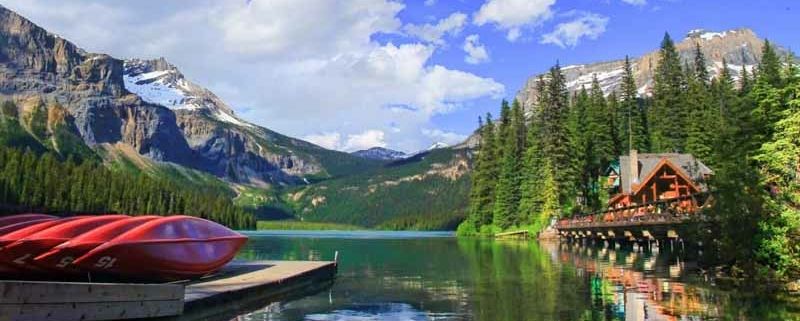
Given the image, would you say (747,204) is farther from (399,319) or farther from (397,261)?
(397,261)

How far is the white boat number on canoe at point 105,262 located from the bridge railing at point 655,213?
2912cm

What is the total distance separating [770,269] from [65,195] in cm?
13970

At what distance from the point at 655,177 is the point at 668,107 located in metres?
36.0

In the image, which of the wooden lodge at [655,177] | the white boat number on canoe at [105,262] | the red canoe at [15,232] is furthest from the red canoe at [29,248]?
the wooden lodge at [655,177]

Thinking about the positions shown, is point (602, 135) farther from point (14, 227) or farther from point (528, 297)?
point (14, 227)

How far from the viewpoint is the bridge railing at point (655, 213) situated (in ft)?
143

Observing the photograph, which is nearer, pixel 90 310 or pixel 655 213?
pixel 90 310

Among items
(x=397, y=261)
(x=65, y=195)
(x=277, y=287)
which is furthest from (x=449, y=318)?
(x=65, y=195)

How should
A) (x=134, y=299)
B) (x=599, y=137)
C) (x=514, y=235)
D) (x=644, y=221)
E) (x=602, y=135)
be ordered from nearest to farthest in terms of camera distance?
(x=134, y=299)
(x=644, y=221)
(x=602, y=135)
(x=599, y=137)
(x=514, y=235)

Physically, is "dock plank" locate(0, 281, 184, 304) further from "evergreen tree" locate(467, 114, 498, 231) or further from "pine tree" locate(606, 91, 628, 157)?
"evergreen tree" locate(467, 114, 498, 231)

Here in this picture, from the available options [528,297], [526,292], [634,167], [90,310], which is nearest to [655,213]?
[634,167]

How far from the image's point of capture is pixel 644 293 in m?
27.8

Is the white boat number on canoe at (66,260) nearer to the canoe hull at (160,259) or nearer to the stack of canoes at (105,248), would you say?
the stack of canoes at (105,248)

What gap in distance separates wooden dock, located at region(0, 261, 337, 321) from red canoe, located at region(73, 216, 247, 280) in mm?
802
